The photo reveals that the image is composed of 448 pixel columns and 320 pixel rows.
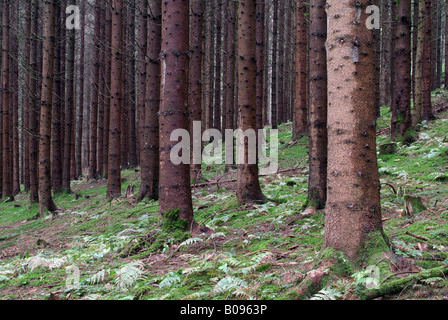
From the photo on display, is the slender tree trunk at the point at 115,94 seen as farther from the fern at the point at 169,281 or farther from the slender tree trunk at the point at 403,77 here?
the slender tree trunk at the point at 403,77

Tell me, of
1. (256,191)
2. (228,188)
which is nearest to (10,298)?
(256,191)

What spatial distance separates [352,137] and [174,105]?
2.80 metres

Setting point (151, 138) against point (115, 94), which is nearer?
point (151, 138)

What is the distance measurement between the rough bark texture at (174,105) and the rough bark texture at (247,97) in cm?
193

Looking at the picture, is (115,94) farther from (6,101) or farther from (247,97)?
(6,101)

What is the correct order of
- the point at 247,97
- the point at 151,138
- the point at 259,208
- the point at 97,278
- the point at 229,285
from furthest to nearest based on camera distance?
the point at 151,138
the point at 247,97
the point at 259,208
the point at 97,278
the point at 229,285

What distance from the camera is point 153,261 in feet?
14.5

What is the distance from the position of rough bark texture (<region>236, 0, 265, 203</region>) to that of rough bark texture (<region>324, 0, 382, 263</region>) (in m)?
3.70

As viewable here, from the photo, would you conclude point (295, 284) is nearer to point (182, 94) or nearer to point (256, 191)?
point (182, 94)

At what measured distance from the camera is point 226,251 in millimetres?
4461

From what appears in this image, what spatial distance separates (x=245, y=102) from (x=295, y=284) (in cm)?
451

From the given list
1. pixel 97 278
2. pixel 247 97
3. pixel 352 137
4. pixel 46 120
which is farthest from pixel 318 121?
pixel 46 120

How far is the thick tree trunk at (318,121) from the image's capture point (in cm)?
570

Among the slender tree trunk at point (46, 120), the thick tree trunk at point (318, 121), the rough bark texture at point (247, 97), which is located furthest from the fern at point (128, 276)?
the slender tree trunk at point (46, 120)
